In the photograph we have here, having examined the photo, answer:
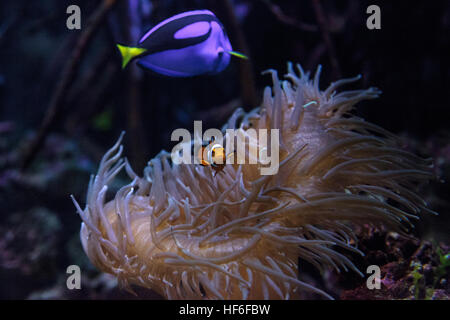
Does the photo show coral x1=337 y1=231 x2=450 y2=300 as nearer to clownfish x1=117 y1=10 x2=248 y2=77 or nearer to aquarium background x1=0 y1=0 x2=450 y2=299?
aquarium background x1=0 y1=0 x2=450 y2=299

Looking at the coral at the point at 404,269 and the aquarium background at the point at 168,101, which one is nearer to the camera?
the coral at the point at 404,269

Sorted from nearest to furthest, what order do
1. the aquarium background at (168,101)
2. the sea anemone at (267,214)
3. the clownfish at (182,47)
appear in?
the sea anemone at (267,214)
the clownfish at (182,47)
the aquarium background at (168,101)

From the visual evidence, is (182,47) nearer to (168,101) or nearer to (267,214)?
(267,214)

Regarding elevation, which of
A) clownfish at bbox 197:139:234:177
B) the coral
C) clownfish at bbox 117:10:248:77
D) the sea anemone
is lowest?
the coral

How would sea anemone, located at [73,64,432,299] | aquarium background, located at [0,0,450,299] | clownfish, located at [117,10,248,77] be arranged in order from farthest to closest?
1. aquarium background, located at [0,0,450,299]
2. clownfish, located at [117,10,248,77]
3. sea anemone, located at [73,64,432,299]

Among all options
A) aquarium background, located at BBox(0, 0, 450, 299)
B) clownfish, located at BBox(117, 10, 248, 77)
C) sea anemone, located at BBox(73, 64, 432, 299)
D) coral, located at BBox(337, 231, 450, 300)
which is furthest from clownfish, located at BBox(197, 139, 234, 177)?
coral, located at BBox(337, 231, 450, 300)

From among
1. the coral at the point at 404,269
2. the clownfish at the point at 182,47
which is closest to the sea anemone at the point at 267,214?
the coral at the point at 404,269

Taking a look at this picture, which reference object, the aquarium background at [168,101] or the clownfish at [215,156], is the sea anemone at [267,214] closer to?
the clownfish at [215,156]
